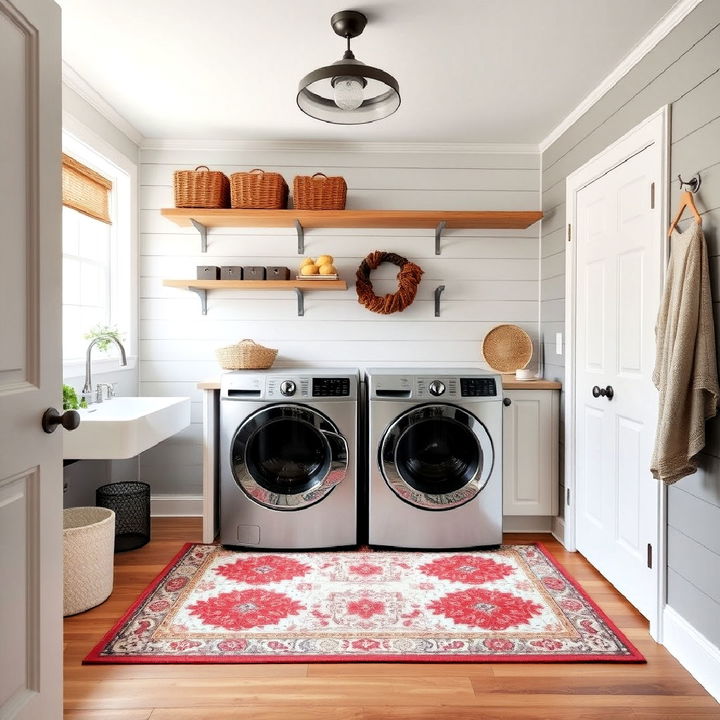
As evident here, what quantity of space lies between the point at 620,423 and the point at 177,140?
2933mm

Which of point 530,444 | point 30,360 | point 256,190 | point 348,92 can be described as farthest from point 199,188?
point 530,444

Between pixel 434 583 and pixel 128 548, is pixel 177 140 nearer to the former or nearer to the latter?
pixel 128 548

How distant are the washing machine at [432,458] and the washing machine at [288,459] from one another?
134mm

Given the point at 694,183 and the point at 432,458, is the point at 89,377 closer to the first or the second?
the point at 432,458

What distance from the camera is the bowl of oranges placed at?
3.40 metres

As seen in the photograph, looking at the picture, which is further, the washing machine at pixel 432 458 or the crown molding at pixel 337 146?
the crown molding at pixel 337 146

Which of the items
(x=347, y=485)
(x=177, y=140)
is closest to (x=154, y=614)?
(x=347, y=485)

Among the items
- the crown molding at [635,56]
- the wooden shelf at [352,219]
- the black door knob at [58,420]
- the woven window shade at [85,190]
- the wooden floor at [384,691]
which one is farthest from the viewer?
the wooden shelf at [352,219]

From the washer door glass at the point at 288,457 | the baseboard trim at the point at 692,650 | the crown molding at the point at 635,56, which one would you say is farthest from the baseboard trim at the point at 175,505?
the crown molding at the point at 635,56

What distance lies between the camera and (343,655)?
206cm

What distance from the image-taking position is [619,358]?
8.56ft

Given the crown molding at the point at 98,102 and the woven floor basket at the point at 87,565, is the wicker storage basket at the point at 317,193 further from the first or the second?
the woven floor basket at the point at 87,565

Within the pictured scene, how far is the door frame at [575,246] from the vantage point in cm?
219

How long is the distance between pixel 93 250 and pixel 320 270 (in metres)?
1.27
